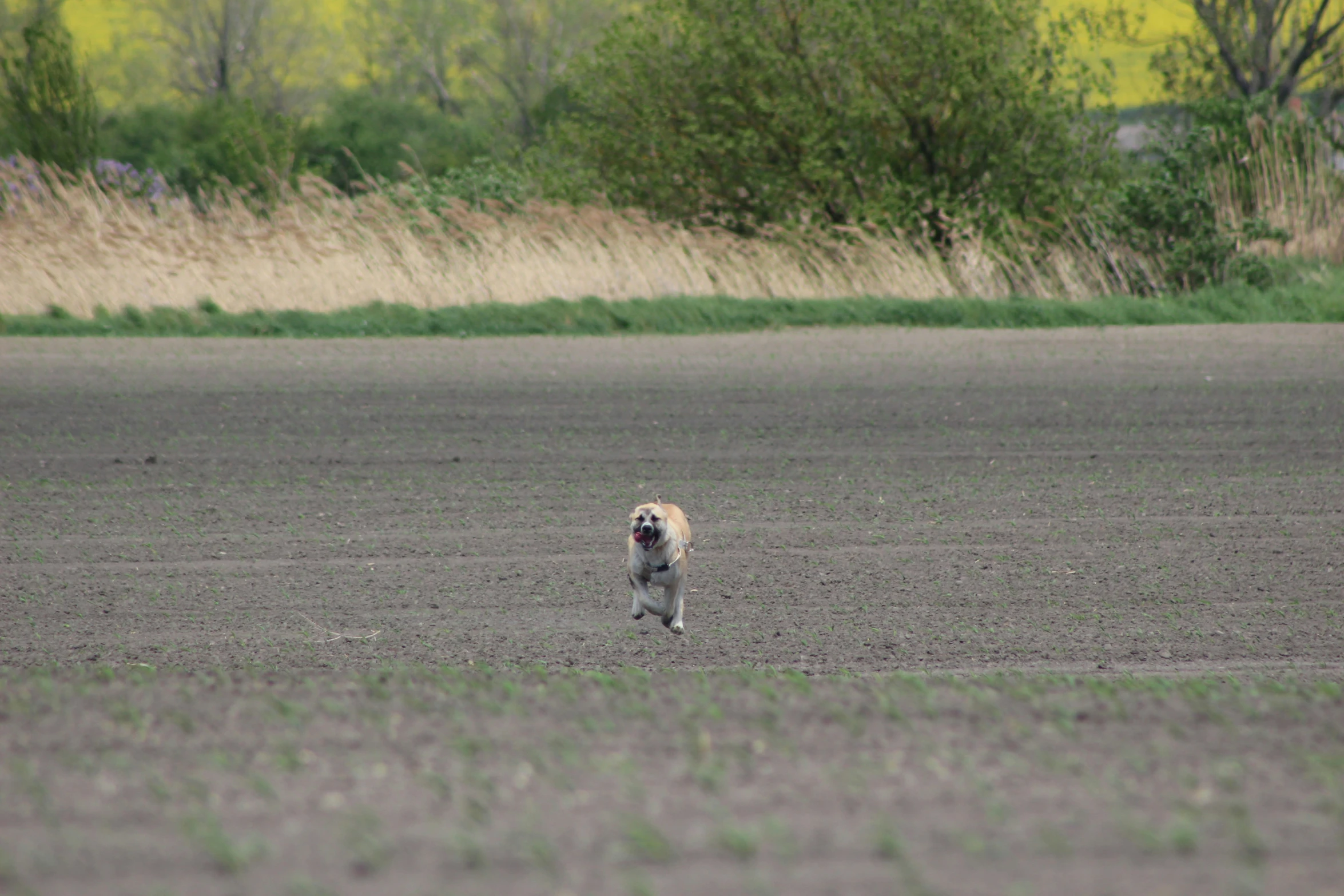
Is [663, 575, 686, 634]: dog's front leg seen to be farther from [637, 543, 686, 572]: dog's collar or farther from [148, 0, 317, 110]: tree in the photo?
[148, 0, 317, 110]: tree

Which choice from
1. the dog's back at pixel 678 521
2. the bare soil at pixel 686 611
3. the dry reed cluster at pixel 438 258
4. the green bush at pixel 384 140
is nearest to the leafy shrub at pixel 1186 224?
the dry reed cluster at pixel 438 258

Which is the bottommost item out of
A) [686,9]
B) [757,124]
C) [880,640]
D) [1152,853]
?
[880,640]

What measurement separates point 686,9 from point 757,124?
7.93 ft

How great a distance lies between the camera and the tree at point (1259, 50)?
101 feet

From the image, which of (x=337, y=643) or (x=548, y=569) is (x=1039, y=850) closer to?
(x=337, y=643)

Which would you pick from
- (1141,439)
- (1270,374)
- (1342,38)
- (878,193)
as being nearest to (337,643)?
(1141,439)

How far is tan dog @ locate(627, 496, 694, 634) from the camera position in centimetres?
468

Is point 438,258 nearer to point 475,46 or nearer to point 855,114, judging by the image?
point 855,114

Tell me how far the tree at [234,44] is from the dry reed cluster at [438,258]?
44.7 metres

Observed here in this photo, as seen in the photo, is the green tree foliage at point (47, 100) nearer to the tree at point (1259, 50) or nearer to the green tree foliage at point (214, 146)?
the green tree foliage at point (214, 146)

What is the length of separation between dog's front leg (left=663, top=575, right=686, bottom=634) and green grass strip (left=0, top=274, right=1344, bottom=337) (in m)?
10.1

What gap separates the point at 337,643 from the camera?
5.72 meters

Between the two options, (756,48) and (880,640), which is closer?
(880,640)

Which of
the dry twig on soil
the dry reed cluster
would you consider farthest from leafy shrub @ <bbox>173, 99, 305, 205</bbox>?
the dry twig on soil
